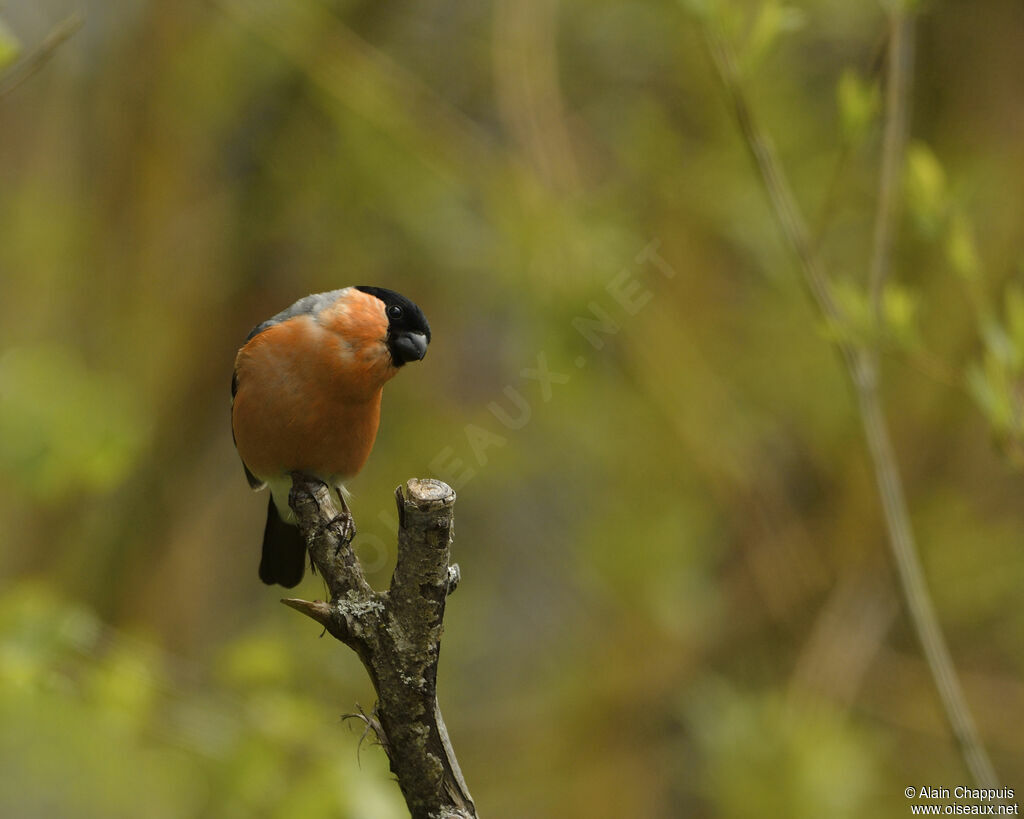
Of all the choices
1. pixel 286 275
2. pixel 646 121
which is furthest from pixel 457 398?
pixel 646 121

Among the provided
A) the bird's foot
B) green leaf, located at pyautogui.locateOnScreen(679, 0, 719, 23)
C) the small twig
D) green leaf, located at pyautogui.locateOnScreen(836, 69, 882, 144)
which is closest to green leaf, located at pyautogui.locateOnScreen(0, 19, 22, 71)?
the small twig

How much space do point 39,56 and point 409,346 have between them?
4.11 feet

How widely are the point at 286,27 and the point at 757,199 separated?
2.47 m

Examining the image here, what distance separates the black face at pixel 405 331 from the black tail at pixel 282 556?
0.97 meters

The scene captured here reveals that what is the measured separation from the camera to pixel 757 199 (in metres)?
5.42

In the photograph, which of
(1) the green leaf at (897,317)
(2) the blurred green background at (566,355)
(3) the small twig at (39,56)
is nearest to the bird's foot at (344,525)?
(3) the small twig at (39,56)

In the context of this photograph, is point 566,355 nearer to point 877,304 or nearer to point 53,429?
point 877,304

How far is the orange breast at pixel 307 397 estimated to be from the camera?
339 cm

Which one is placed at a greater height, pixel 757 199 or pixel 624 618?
pixel 757 199

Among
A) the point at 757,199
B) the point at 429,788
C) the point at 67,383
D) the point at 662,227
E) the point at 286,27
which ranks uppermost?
the point at 286,27

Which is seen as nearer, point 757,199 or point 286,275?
point 757,199

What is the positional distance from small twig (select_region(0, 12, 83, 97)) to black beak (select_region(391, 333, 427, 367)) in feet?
3.95

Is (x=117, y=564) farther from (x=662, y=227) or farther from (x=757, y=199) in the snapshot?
(x=757, y=199)

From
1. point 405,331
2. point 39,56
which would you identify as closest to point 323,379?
point 405,331
